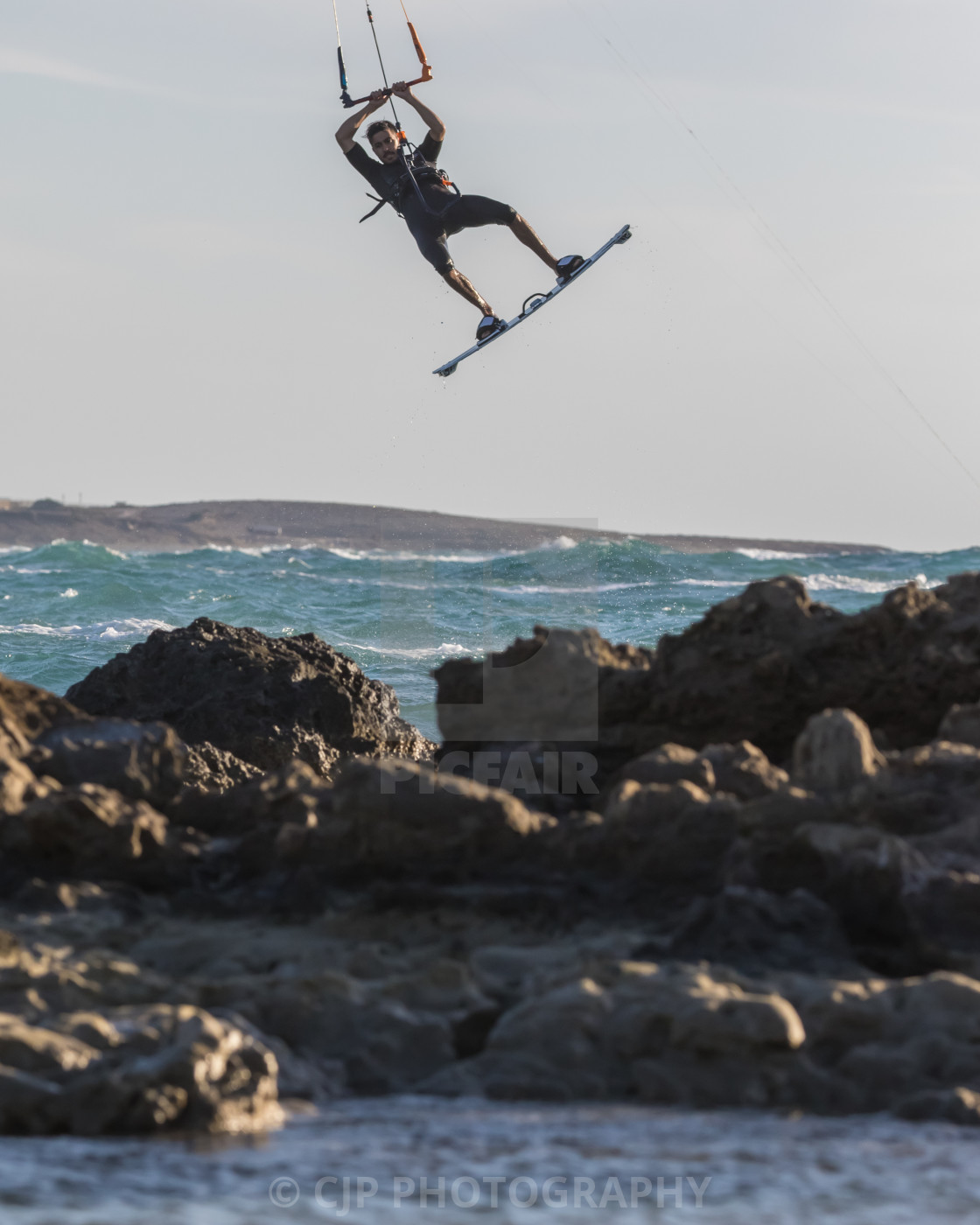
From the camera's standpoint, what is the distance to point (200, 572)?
37219mm

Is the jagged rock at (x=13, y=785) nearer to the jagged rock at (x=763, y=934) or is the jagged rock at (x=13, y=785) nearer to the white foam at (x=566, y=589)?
the jagged rock at (x=763, y=934)

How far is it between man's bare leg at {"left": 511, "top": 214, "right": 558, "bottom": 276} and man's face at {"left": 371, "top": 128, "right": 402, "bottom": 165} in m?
1.11

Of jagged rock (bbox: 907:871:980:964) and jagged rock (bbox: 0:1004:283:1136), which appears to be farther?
jagged rock (bbox: 907:871:980:964)

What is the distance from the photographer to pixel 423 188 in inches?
441

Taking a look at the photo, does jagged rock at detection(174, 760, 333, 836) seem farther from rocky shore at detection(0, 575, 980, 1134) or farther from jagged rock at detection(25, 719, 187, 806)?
jagged rock at detection(25, 719, 187, 806)

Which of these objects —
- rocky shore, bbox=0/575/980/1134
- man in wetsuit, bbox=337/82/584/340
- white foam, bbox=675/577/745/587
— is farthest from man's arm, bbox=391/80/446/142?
white foam, bbox=675/577/745/587

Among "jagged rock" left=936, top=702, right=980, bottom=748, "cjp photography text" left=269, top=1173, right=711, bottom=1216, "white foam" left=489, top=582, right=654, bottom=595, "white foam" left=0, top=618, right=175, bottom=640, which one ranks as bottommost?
"white foam" left=0, top=618, right=175, bottom=640

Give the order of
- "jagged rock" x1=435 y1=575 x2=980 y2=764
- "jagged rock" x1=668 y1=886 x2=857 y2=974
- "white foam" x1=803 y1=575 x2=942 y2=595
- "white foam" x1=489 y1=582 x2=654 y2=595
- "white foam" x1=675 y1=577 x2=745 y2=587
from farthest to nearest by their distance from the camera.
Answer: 1. "white foam" x1=803 y1=575 x2=942 y2=595
2. "white foam" x1=675 y1=577 x2=745 y2=587
3. "white foam" x1=489 y1=582 x2=654 y2=595
4. "jagged rock" x1=435 y1=575 x2=980 y2=764
5. "jagged rock" x1=668 y1=886 x2=857 y2=974

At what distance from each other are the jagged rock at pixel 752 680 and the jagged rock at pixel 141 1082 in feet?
7.71

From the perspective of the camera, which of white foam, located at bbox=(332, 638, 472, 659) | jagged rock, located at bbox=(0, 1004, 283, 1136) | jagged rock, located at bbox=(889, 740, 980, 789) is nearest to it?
jagged rock, located at bbox=(0, 1004, 283, 1136)

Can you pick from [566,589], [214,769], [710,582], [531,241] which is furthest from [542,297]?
[710,582]

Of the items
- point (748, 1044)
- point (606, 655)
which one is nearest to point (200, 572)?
point (606, 655)

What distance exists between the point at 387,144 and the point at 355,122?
0.27 meters

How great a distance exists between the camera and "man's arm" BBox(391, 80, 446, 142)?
10.5m
